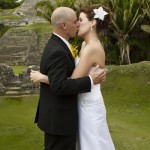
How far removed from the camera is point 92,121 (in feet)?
12.5

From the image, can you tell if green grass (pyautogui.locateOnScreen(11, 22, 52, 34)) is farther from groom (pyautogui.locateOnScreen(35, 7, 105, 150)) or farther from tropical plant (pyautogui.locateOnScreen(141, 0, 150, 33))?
groom (pyautogui.locateOnScreen(35, 7, 105, 150))

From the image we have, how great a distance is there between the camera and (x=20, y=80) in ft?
44.3

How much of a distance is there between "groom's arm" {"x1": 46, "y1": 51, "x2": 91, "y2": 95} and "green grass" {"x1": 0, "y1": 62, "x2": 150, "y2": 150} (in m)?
3.71

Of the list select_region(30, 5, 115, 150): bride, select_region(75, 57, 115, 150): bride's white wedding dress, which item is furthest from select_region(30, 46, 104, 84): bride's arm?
select_region(75, 57, 115, 150): bride's white wedding dress

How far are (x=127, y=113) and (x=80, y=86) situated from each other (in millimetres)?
7300

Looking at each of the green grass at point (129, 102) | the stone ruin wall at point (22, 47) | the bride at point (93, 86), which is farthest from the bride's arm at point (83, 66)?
the stone ruin wall at point (22, 47)

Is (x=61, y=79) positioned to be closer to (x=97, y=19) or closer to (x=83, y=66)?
(x=83, y=66)

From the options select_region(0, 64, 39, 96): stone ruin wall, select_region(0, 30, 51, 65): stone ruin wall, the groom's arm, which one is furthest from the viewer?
select_region(0, 30, 51, 65): stone ruin wall

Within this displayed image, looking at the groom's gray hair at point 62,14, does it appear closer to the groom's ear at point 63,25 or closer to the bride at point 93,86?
the groom's ear at point 63,25

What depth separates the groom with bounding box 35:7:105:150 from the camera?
353 centimetres

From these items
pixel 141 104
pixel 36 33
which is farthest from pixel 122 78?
pixel 36 33

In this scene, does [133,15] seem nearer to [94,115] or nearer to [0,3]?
[94,115]

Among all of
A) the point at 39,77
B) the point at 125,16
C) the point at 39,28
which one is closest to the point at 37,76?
the point at 39,77

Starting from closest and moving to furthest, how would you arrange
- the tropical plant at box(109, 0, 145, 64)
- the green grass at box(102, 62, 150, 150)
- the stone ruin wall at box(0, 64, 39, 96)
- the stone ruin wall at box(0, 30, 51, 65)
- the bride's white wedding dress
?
the bride's white wedding dress, the green grass at box(102, 62, 150, 150), the stone ruin wall at box(0, 64, 39, 96), the tropical plant at box(109, 0, 145, 64), the stone ruin wall at box(0, 30, 51, 65)
